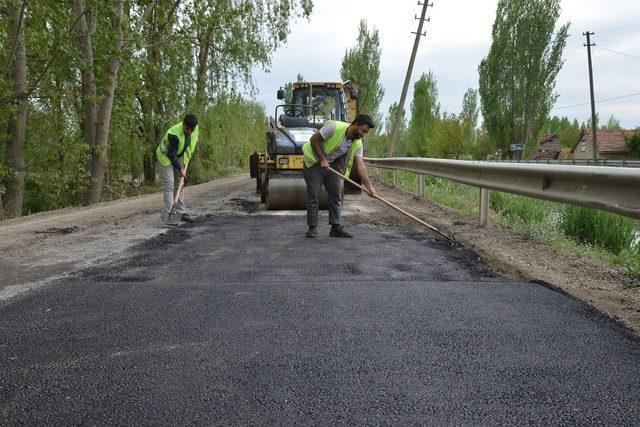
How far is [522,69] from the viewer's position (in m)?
38.6

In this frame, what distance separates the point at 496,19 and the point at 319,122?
32932 millimetres

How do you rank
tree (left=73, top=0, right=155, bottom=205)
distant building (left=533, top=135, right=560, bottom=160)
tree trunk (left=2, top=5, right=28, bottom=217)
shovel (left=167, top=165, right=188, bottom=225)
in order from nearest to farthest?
shovel (left=167, top=165, right=188, bottom=225), tree (left=73, top=0, right=155, bottom=205), tree trunk (left=2, top=5, right=28, bottom=217), distant building (left=533, top=135, right=560, bottom=160)

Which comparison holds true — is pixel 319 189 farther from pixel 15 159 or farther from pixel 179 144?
pixel 15 159

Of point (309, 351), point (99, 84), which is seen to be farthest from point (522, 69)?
point (309, 351)

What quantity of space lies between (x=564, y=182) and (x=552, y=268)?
915 mm

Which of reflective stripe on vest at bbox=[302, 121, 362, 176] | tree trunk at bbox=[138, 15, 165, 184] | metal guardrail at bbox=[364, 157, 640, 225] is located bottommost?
metal guardrail at bbox=[364, 157, 640, 225]

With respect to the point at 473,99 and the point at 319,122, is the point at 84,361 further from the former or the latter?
the point at 473,99

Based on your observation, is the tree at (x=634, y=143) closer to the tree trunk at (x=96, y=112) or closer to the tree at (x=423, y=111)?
the tree at (x=423, y=111)

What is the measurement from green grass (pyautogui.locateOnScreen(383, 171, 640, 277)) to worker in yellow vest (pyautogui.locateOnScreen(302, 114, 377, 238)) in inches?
80.7

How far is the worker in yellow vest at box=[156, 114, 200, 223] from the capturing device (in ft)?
27.5

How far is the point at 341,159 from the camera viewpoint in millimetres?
7418

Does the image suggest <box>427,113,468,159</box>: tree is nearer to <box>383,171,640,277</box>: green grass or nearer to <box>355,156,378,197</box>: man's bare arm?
<box>383,171,640,277</box>: green grass

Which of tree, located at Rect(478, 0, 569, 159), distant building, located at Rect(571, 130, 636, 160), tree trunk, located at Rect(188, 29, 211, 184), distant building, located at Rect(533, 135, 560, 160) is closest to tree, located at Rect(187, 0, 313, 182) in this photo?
tree trunk, located at Rect(188, 29, 211, 184)

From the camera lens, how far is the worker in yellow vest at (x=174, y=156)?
330 inches
